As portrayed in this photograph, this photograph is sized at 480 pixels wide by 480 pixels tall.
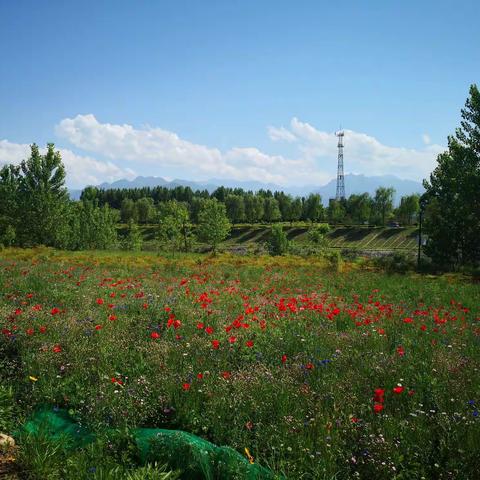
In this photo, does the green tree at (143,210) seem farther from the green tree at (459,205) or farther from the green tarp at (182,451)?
the green tarp at (182,451)

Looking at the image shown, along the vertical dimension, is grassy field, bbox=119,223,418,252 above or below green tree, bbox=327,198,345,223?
below

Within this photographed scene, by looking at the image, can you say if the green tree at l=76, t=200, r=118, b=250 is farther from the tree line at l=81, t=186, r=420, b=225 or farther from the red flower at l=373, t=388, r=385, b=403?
the tree line at l=81, t=186, r=420, b=225

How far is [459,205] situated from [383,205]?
92.8 m

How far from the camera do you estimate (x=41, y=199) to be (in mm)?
42000

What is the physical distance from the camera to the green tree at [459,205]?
26.8 m

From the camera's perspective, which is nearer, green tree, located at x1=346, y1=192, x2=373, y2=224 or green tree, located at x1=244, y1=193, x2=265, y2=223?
green tree, located at x1=346, y1=192, x2=373, y2=224

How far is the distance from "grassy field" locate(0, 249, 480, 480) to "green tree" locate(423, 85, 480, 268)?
19511 mm

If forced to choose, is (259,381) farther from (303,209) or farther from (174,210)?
(303,209)

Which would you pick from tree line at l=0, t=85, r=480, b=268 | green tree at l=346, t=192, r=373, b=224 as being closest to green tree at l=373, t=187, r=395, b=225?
green tree at l=346, t=192, r=373, b=224

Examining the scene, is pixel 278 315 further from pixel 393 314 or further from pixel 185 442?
pixel 185 442

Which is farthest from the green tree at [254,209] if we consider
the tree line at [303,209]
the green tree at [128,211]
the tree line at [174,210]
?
the tree line at [174,210]

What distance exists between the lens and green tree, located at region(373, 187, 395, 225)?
378 ft

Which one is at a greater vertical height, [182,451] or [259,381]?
[259,381]

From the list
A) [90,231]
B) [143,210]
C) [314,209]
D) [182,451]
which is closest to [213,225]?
[90,231]
